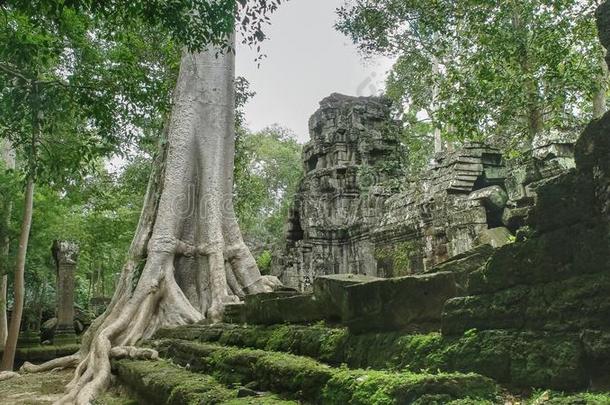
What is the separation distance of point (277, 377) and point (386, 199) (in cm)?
786

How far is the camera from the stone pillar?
12.1m

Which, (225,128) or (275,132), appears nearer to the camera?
(225,128)

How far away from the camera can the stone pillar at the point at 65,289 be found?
12.1m

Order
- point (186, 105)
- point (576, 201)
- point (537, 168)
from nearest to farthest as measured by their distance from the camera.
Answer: point (576, 201) < point (537, 168) < point (186, 105)

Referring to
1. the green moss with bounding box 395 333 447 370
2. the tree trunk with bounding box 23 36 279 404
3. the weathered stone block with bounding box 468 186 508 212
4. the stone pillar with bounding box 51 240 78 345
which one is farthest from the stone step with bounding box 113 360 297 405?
the stone pillar with bounding box 51 240 78 345

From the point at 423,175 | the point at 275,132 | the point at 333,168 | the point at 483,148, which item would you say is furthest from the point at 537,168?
the point at 275,132

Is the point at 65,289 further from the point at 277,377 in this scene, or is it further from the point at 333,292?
the point at 277,377

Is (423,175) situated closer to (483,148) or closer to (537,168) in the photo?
(483,148)

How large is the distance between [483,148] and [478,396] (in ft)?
17.9

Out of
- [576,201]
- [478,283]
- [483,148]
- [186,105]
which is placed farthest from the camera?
[186,105]

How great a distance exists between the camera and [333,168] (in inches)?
534

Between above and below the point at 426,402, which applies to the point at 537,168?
above

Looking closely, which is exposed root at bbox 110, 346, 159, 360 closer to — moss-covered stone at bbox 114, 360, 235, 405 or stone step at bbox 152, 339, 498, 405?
moss-covered stone at bbox 114, 360, 235, 405

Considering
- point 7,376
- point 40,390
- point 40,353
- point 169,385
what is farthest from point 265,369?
point 40,353
